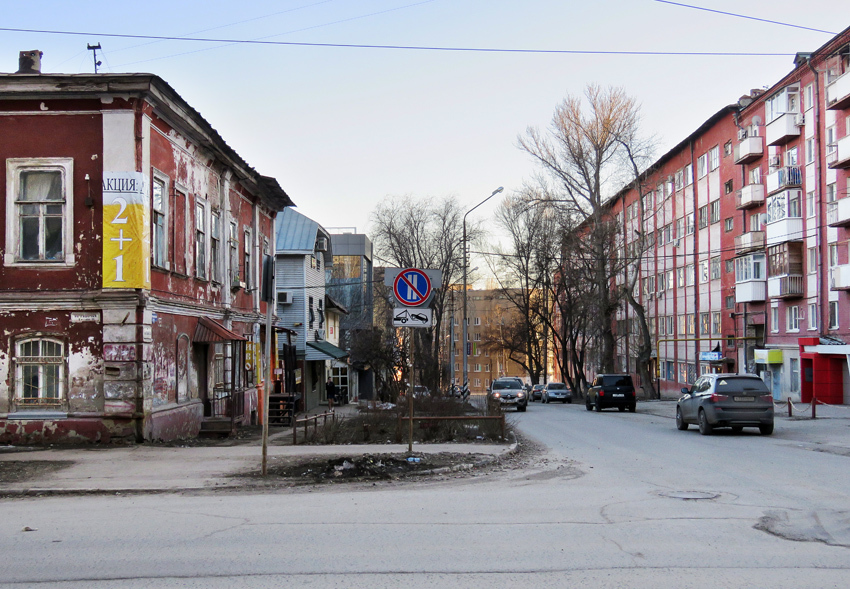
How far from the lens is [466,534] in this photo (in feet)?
26.8

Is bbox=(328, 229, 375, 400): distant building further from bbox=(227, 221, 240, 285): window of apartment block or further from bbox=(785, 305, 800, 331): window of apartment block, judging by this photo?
bbox=(227, 221, 240, 285): window of apartment block

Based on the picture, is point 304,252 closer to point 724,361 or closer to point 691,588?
point 724,361

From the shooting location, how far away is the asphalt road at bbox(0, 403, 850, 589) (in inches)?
258

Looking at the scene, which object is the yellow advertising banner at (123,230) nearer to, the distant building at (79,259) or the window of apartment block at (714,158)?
the distant building at (79,259)

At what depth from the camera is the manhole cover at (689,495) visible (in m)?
10.4

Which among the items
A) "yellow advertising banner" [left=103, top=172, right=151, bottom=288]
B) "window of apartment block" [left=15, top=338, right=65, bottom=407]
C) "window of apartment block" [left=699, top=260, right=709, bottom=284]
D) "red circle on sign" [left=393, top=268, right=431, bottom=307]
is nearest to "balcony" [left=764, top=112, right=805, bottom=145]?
"window of apartment block" [left=699, top=260, right=709, bottom=284]

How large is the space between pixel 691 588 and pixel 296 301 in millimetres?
36438

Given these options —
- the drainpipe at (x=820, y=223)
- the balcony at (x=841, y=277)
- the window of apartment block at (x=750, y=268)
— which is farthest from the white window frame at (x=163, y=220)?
the window of apartment block at (x=750, y=268)

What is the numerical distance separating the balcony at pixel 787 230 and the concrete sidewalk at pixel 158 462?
30795 millimetres

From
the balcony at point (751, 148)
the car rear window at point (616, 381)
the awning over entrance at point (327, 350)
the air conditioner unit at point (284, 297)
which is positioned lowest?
the car rear window at point (616, 381)

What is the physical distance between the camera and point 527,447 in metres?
17.5

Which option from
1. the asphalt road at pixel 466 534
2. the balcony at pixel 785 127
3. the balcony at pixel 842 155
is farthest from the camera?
the balcony at pixel 785 127

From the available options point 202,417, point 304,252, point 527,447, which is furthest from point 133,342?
point 304,252

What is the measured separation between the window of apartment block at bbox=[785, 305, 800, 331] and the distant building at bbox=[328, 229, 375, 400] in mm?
31080
